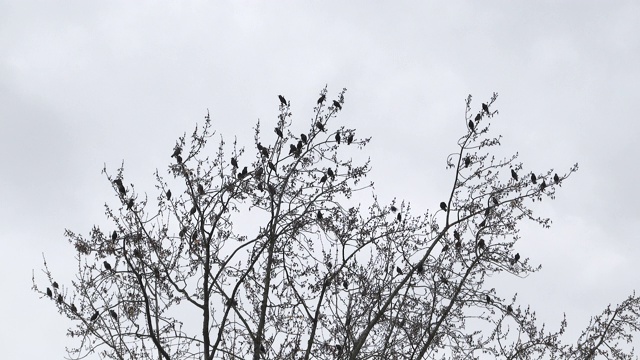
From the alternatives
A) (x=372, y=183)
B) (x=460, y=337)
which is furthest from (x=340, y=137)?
(x=460, y=337)

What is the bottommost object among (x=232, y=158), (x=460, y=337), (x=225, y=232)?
(x=460, y=337)

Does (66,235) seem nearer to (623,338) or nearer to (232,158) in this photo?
(232,158)

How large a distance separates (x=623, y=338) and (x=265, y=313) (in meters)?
4.98

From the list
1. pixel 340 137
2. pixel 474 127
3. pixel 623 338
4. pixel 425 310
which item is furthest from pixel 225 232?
pixel 623 338

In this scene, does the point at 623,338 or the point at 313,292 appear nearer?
the point at 313,292

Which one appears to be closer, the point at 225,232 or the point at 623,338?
the point at 225,232

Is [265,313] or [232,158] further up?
[232,158]

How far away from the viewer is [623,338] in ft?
36.0

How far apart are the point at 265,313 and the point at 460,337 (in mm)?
2501

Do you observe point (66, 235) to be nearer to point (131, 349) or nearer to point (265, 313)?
point (131, 349)

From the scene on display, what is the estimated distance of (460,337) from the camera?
10172 mm

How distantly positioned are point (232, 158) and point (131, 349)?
286 cm

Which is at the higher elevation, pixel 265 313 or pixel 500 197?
pixel 500 197

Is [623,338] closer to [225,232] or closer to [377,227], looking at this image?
[377,227]
